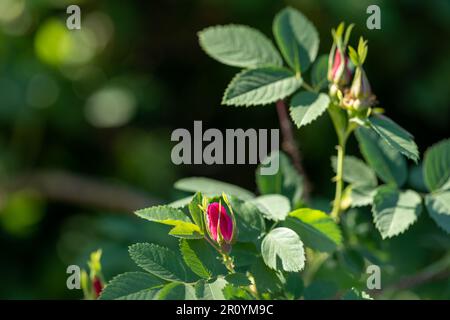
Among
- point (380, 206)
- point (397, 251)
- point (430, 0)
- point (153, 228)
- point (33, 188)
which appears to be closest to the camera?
point (380, 206)

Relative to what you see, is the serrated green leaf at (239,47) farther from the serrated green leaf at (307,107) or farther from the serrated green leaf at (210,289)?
the serrated green leaf at (210,289)

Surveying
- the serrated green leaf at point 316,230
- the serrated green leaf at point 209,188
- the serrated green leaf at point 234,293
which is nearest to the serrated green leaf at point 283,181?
the serrated green leaf at point 209,188

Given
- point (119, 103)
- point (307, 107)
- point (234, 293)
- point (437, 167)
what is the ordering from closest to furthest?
point (234, 293) < point (307, 107) < point (437, 167) < point (119, 103)

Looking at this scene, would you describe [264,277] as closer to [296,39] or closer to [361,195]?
[361,195]

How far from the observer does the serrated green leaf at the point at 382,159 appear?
0.92m

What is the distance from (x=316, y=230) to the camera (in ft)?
2.45

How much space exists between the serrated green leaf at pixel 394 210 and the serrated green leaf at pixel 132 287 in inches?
10.6

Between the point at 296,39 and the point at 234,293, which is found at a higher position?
the point at 296,39

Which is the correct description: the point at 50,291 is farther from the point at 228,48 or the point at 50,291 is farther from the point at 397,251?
the point at 228,48

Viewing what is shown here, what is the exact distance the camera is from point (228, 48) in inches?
33.8

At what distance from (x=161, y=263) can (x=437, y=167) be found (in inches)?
15.9

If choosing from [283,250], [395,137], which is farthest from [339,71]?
[283,250]
